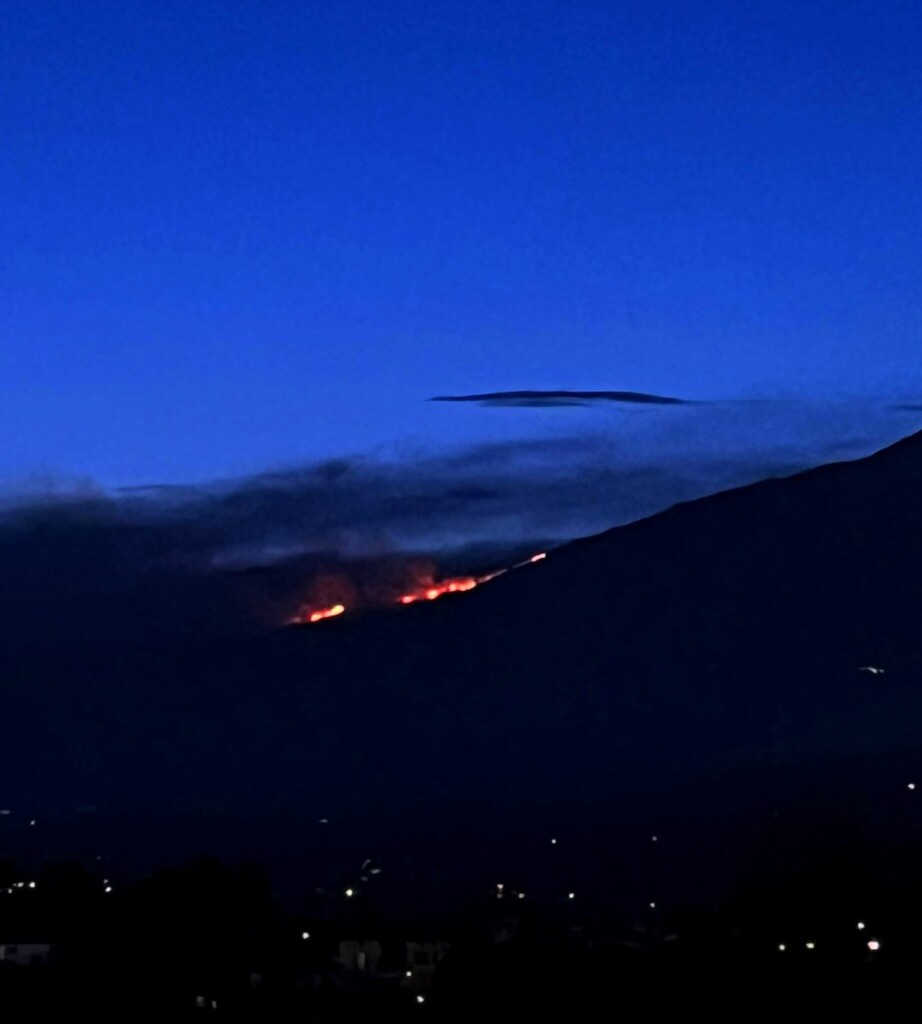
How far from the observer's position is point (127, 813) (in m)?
52.0

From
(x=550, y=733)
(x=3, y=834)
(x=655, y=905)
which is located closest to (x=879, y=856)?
(x=655, y=905)

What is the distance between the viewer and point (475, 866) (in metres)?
42.1

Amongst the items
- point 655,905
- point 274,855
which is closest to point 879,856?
point 655,905

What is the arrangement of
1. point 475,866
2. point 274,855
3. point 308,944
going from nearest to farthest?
point 308,944 < point 475,866 < point 274,855

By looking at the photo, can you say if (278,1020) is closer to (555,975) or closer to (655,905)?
(555,975)

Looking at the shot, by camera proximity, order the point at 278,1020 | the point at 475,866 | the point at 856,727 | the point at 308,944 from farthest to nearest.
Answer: the point at 475,866 < the point at 856,727 < the point at 308,944 < the point at 278,1020

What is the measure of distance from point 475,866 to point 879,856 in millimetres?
11887

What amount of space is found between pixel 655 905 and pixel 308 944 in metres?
9.70

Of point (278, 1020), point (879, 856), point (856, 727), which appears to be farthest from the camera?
point (856, 727)

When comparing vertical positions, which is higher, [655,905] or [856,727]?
[856,727]

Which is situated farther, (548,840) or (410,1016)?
(548,840)

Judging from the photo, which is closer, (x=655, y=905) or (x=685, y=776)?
(x=655, y=905)

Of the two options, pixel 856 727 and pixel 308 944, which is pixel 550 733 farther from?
pixel 308 944

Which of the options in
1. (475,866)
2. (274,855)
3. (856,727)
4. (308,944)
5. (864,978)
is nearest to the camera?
(864,978)
